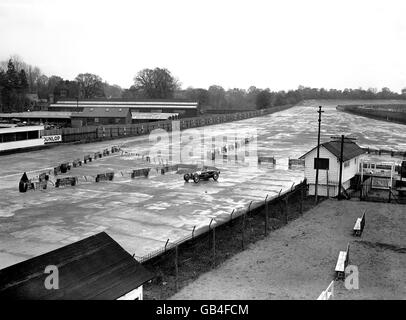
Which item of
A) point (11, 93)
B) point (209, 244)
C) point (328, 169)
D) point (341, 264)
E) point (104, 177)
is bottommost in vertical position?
point (209, 244)

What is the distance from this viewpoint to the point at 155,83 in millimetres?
182500

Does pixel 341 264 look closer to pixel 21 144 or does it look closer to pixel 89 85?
pixel 21 144

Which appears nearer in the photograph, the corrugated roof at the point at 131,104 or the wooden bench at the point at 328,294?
the wooden bench at the point at 328,294

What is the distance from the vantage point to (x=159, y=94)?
181375 millimetres

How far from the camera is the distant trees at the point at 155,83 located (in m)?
182

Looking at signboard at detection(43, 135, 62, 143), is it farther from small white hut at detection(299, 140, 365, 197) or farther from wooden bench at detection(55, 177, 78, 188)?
small white hut at detection(299, 140, 365, 197)

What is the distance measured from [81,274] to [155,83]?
575ft

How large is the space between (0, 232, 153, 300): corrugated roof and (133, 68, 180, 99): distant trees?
170691 mm

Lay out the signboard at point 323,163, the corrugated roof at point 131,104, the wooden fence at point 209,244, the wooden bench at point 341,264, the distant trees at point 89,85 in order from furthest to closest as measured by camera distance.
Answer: the distant trees at point 89,85 < the corrugated roof at point 131,104 < the signboard at point 323,163 < the wooden fence at point 209,244 < the wooden bench at point 341,264

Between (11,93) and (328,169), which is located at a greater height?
(11,93)

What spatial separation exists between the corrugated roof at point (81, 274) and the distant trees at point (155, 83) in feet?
560

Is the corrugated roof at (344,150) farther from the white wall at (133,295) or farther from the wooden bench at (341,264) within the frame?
the white wall at (133,295)

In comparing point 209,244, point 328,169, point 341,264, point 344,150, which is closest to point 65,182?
point 209,244

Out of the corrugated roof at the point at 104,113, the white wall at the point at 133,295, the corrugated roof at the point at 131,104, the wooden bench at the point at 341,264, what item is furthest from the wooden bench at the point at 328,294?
the corrugated roof at the point at 131,104
